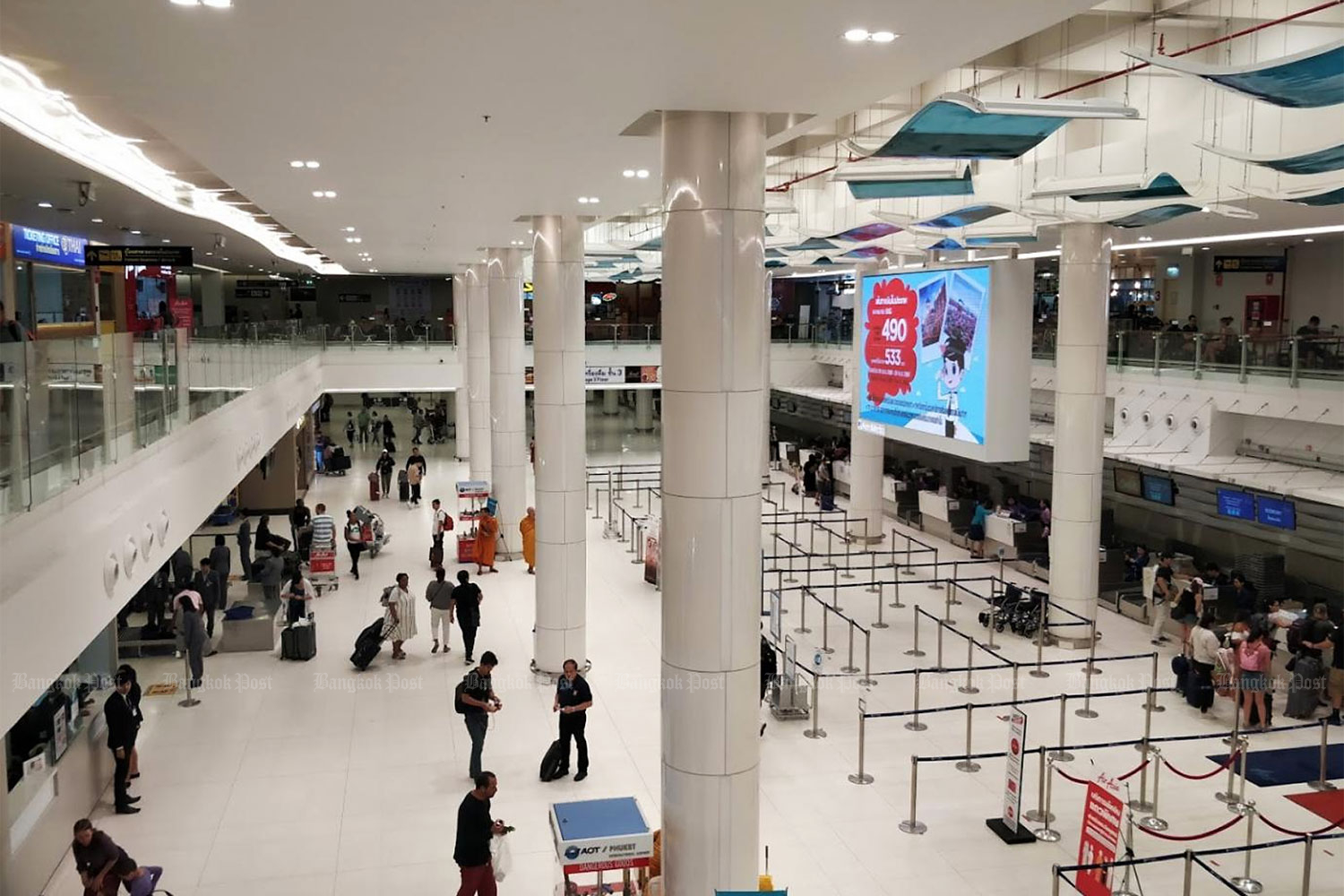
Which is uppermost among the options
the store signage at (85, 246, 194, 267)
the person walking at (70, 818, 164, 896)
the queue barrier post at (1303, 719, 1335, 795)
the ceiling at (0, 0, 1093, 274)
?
the ceiling at (0, 0, 1093, 274)

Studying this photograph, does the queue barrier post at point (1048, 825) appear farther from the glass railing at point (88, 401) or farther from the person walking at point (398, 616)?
the person walking at point (398, 616)

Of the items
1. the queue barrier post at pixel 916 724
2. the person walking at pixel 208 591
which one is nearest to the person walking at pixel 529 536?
the person walking at pixel 208 591

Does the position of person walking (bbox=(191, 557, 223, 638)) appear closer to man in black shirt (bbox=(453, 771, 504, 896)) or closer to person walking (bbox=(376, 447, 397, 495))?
man in black shirt (bbox=(453, 771, 504, 896))

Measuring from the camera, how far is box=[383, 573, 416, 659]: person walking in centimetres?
1495

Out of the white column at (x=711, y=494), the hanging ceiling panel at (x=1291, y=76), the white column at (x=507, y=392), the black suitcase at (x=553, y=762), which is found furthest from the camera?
the white column at (x=507, y=392)

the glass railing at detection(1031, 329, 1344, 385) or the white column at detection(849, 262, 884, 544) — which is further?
the white column at detection(849, 262, 884, 544)

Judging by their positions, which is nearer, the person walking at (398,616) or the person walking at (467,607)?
the person walking at (467,607)

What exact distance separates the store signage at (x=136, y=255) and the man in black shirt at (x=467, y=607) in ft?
24.6

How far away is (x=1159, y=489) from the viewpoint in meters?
19.4

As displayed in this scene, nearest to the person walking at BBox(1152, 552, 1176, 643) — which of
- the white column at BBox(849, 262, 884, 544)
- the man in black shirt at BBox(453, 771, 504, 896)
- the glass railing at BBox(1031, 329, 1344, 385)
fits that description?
the glass railing at BBox(1031, 329, 1344, 385)

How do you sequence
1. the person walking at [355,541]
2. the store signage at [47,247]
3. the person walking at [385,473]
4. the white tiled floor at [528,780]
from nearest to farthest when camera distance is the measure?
the white tiled floor at [528,780]
the store signage at [47,247]
the person walking at [355,541]
the person walking at [385,473]

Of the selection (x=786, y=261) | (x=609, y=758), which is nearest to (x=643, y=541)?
(x=786, y=261)

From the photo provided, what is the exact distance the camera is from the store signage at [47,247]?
17625mm

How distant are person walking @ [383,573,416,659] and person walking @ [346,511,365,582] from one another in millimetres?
5120
